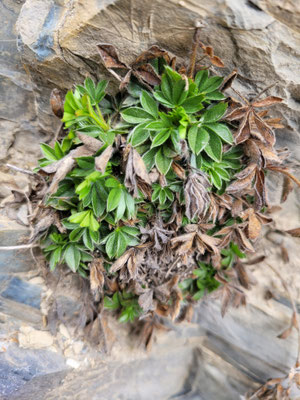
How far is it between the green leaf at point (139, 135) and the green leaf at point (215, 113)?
0.26m

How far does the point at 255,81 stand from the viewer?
154cm

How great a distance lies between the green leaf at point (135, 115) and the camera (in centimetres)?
139

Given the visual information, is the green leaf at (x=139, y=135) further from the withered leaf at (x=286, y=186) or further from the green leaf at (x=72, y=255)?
the withered leaf at (x=286, y=186)

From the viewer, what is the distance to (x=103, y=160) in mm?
1234

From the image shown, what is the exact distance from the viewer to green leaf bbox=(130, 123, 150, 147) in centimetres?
137

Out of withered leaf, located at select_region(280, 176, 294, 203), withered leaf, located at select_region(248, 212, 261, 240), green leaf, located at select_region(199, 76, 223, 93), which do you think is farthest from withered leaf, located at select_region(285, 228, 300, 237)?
green leaf, located at select_region(199, 76, 223, 93)

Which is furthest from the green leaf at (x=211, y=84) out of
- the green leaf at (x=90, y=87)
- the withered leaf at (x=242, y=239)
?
the withered leaf at (x=242, y=239)

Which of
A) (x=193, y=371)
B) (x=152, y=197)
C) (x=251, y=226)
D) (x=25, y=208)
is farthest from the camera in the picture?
(x=193, y=371)

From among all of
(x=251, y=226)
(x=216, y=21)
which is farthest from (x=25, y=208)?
(x=216, y=21)

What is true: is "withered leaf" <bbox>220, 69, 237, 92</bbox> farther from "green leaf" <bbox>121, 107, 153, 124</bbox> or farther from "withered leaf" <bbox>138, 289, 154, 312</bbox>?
"withered leaf" <bbox>138, 289, 154, 312</bbox>

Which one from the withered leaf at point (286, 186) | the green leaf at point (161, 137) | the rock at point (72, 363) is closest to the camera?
the green leaf at point (161, 137)

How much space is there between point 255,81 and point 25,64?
1.11 m

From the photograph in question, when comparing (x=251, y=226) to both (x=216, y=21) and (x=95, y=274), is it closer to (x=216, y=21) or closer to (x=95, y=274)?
(x=95, y=274)

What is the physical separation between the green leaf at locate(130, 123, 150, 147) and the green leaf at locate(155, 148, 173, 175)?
0.08 meters
